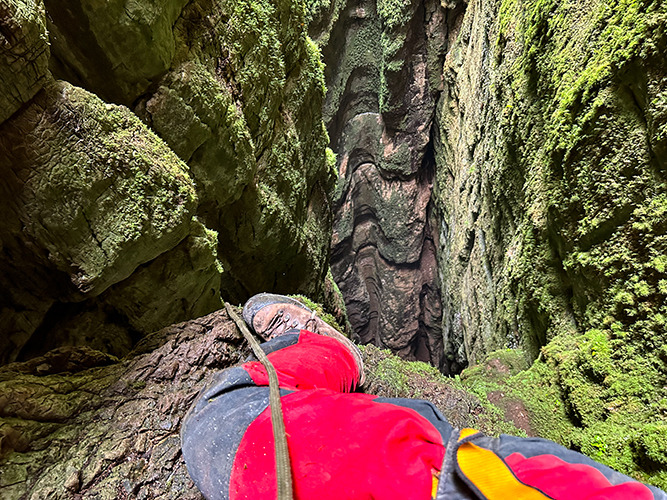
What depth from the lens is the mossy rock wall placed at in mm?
1902

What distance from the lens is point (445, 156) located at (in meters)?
10.9

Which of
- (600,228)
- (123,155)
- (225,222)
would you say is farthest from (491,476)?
(225,222)

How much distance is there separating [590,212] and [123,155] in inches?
141

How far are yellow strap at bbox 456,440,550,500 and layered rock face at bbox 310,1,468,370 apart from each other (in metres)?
10.8

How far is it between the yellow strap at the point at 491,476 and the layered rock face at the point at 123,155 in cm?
265

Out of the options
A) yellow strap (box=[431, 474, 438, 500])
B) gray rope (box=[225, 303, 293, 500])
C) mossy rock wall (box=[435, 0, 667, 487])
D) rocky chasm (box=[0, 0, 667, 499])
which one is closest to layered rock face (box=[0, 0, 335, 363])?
rocky chasm (box=[0, 0, 667, 499])

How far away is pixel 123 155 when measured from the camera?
2.40 m

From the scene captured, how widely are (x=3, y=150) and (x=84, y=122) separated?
1.58 feet

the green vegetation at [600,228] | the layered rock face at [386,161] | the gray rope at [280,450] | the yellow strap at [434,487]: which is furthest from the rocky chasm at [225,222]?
the layered rock face at [386,161]

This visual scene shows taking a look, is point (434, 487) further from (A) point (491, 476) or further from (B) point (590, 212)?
(B) point (590, 212)

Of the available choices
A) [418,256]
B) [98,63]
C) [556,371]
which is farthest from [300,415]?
[418,256]

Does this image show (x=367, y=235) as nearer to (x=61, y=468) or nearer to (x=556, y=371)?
(x=556, y=371)

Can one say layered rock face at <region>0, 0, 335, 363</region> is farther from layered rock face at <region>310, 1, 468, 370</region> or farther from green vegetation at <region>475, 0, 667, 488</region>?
layered rock face at <region>310, 1, 468, 370</region>

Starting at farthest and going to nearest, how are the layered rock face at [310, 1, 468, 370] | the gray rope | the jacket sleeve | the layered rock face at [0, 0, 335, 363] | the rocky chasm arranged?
the layered rock face at [310, 1, 468, 370] → the layered rock face at [0, 0, 335, 363] → the rocky chasm → the gray rope → the jacket sleeve
